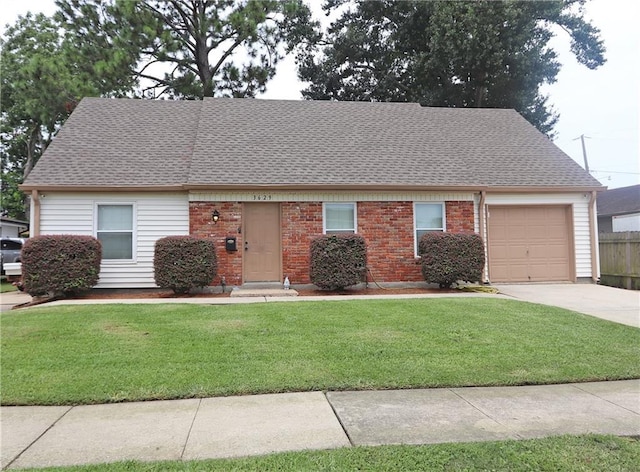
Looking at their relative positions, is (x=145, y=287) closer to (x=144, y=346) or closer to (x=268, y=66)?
(x=144, y=346)

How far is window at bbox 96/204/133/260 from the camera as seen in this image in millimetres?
11352

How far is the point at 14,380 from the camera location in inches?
183

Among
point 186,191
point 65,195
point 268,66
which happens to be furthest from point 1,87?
point 186,191

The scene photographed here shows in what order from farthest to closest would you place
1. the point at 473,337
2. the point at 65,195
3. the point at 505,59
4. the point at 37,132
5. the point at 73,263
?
1. the point at 37,132
2. the point at 505,59
3. the point at 65,195
4. the point at 73,263
5. the point at 473,337

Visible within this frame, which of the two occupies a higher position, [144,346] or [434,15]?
[434,15]

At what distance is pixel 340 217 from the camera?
1191 centimetres

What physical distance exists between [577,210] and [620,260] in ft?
6.66

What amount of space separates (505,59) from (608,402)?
20.5 metres

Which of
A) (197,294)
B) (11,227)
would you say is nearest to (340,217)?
(197,294)

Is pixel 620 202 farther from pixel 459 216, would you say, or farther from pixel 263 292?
pixel 263 292

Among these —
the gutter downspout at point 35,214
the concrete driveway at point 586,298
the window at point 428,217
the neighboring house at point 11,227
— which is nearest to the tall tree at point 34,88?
the neighboring house at point 11,227

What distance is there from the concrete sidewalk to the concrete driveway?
421 cm

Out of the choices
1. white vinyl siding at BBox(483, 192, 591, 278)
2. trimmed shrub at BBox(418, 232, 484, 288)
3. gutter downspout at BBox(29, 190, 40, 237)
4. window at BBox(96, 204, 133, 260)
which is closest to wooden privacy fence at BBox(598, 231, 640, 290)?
white vinyl siding at BBox(483, 192, 591, 278)

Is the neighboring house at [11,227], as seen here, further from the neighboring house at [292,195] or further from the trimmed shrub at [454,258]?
the trimmed shrub at [454,258]
